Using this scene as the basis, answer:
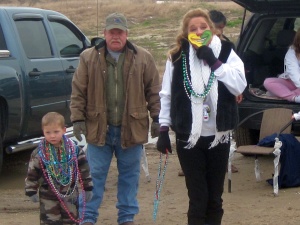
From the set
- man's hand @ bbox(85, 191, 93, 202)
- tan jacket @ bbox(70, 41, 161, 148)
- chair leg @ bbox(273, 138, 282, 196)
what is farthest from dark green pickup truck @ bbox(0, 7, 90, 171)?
chair leg @ bbox(273, 138, 282, 196)

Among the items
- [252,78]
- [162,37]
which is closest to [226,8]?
[162,37]

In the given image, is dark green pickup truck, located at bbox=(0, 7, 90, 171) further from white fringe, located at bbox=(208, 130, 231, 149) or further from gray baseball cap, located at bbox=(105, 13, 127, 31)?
white fringe, located at bbox=(208, 130, 231, 149)

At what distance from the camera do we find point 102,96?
571cm

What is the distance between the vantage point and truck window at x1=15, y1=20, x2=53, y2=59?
8.23m

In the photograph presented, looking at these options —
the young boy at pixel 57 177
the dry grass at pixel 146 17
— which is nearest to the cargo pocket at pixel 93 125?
the young boy at pixel 57 177

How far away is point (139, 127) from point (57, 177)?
2.81 ft

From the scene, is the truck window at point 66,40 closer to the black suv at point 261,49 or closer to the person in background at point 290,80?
the black suv at point 261,49

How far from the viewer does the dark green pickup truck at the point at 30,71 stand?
25.1 feet

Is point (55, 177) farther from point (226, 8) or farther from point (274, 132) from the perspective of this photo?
point (226, 8)

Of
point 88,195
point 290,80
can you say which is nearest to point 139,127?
point 88,195

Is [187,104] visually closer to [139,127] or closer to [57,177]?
[139,127]

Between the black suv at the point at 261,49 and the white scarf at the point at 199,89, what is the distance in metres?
2.71

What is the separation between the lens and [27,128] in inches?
314

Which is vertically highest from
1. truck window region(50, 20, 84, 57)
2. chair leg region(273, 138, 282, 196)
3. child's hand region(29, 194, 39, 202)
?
truck window region(50, 20, 84, 57)
